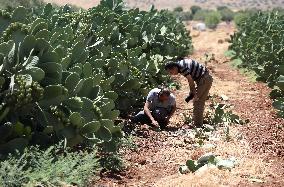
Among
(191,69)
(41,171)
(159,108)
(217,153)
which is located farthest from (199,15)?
(41,171)

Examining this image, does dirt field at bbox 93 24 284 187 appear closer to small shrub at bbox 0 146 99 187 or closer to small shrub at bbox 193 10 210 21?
small shrub at bbox 0 146 99 187

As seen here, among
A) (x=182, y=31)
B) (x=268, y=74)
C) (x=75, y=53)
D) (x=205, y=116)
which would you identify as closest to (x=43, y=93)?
(x=75, y=53)

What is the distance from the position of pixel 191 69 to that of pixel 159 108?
82 centimetres

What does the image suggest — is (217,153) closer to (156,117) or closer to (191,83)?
(156,117)

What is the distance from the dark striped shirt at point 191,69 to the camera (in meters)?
8.65

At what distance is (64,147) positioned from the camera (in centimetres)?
569

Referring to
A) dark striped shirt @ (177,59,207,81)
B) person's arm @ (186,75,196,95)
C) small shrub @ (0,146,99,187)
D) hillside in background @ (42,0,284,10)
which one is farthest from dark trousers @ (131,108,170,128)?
hillside in background @ (42,0,284,10)

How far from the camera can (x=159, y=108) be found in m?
8.88

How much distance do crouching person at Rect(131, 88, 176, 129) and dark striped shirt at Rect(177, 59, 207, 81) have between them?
430 mm

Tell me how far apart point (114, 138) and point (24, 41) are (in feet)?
5.79

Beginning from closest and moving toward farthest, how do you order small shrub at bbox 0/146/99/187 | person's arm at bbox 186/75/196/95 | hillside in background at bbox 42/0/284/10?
small shrub at bbox 0/146/99/187 → person's arm at bbox 186/75/196/95 → hillside in background at bbox 42/0/284/10

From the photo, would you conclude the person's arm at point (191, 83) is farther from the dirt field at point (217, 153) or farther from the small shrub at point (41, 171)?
the small shrub at point (41, 171)

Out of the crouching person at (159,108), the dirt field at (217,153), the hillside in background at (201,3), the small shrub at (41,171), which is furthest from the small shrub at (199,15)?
the small shrub at (41,171)

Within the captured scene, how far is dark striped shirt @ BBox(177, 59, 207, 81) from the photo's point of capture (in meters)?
8.65
